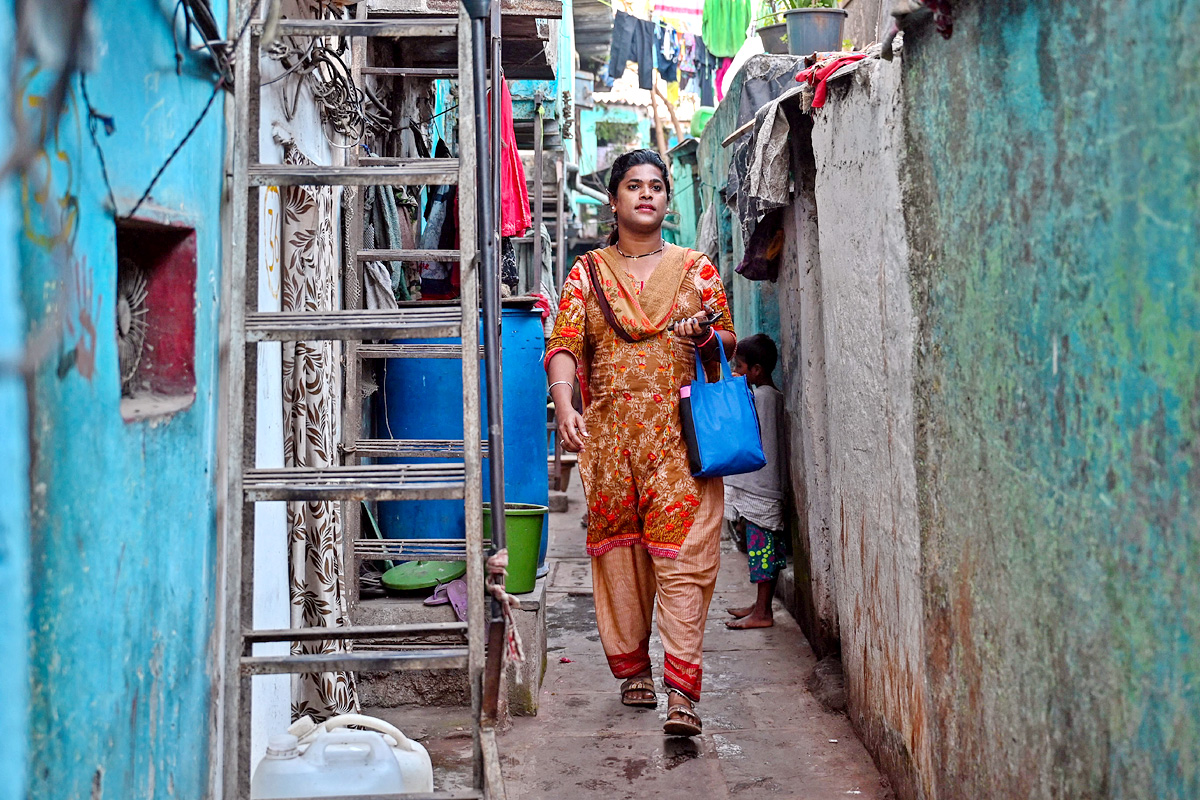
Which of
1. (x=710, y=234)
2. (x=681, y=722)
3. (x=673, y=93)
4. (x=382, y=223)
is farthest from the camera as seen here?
(x=673, y=93)

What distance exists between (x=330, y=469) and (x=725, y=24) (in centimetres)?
1170

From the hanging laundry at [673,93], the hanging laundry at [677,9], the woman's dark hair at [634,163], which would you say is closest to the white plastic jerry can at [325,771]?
the woman's dark hair at [634,163]

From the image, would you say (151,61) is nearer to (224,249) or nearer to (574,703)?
(224,249)

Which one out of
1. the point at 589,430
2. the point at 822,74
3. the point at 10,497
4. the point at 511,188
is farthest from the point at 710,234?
the point at 10,497

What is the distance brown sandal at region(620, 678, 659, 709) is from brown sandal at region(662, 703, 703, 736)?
14.7 inches

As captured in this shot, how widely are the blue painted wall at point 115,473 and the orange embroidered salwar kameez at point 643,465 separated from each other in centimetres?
170

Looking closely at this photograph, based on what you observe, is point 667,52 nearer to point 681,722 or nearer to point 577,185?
point 577,185

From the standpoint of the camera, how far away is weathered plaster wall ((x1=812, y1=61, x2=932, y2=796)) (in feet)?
9.45

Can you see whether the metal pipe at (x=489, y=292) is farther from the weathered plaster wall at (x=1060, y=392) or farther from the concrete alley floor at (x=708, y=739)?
the concrete alley floor at (x=708, y=739)

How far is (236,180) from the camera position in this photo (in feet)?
7.63

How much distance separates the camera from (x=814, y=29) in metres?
6.08

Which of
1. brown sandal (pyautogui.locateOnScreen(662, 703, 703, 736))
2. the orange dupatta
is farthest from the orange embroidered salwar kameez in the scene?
brown sandal (pyautogui.locateOnScreen(662, 703, 703, 736))

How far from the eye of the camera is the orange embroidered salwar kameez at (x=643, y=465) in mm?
3699

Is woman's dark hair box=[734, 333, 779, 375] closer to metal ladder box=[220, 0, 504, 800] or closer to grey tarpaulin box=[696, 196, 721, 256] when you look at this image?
grey tarpaulin box=[696, 196, 721, 256]
